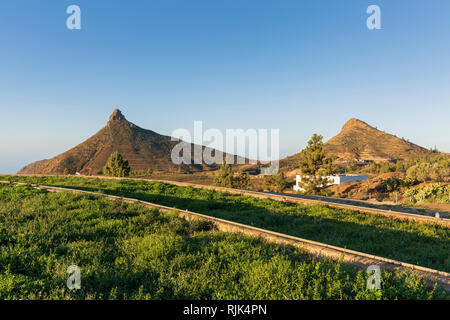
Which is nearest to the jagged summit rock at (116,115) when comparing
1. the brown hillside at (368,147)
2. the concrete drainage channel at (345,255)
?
the brown hillside at (368,147)

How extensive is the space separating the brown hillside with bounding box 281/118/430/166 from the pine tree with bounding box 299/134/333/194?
87.8 meters

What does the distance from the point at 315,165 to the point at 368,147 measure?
124m

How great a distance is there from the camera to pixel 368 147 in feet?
456

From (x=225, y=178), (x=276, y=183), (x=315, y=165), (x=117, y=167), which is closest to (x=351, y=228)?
(x=315, y=165)

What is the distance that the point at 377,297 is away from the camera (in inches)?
130

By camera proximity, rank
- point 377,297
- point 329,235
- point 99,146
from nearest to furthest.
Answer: point 377,297, point 329,235, point 99,146

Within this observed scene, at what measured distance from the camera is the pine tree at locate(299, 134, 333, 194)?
116 feet

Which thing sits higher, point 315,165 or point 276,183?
point 315,165

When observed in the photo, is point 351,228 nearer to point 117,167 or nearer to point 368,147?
point 117,167

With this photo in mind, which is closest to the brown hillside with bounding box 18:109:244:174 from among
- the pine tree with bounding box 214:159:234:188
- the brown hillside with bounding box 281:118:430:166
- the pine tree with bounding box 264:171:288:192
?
the brown hillside with bounding box 281:118:430:166
